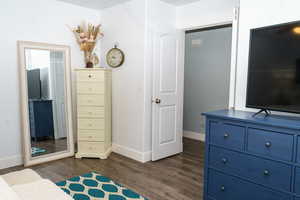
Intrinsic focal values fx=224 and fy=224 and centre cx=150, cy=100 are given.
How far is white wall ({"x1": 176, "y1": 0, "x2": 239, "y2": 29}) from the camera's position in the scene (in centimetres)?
311

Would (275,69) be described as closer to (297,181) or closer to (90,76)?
(297,181)

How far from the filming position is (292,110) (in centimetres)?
179

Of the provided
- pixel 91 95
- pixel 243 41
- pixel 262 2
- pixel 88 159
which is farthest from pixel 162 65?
pixel 88 159

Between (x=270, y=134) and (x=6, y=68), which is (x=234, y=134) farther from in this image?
(x=6, y=68)

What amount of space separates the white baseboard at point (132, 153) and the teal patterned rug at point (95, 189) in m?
0.75

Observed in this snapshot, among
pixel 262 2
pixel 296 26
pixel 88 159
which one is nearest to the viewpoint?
pixel 296 26

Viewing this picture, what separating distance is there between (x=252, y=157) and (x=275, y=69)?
2.47 ft

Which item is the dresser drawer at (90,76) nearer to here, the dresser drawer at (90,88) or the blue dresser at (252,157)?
the dresser drawer at (90,88)

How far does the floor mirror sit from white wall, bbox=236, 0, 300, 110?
267cm

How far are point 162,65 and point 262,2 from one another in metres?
1.69

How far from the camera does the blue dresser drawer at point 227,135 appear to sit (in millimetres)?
1901

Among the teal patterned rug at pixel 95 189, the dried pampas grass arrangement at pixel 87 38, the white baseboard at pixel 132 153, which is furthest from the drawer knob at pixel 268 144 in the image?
the dried pampas grass arrangement at pixel 87 38

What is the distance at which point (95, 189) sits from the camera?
8.55ft

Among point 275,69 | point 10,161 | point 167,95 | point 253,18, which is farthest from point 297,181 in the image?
point 10,161
